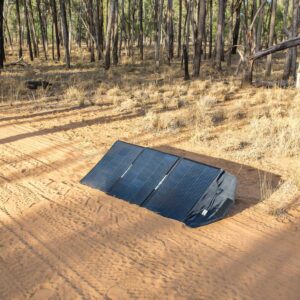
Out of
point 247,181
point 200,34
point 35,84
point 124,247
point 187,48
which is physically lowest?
point 124,247

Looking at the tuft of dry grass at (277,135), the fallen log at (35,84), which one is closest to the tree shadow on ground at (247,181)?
the tuft of dry grass at (277,135)

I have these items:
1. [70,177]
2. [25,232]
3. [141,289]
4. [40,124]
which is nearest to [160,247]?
[141,289]

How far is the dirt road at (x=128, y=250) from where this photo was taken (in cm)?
376

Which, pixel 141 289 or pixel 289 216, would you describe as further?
pixel 289 216

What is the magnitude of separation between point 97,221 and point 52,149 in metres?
3.27

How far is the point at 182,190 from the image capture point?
529 cm

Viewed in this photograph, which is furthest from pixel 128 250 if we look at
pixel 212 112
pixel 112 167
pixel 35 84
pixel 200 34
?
pixel 200 34

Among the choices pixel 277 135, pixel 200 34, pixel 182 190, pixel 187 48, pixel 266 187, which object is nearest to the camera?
pixel 182 190

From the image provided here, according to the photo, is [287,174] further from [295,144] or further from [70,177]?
[70,177]

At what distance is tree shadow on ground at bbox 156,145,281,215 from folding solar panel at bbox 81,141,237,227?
0.32 m

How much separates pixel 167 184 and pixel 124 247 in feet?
4.26

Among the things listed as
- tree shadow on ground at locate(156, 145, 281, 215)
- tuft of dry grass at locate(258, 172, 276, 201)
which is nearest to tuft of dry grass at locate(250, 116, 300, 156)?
tree shadow on ground at locate(156, 145, 281, 215)

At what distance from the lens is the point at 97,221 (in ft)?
16.7

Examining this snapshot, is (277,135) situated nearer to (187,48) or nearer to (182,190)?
(182,190)
